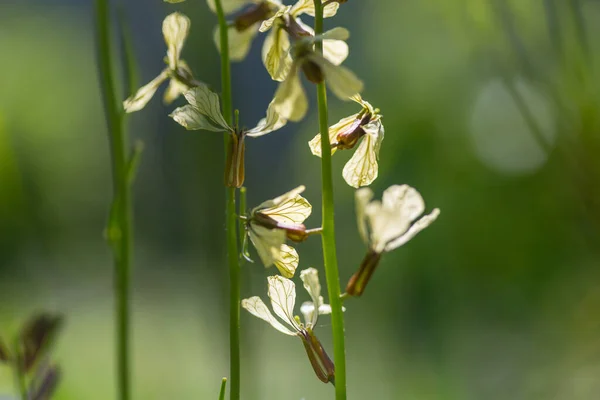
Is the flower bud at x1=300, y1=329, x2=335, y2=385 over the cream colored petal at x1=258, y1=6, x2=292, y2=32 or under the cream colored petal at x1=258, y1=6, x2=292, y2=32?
under

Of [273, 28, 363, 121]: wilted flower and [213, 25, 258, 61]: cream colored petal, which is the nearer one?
[273, 28, 363, 121]: wilted flower

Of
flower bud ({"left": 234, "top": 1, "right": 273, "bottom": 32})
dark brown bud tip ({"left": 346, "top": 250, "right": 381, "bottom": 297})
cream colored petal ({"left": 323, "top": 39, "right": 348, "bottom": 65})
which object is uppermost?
flower bud ({"left": 234, "top": 1, "right": 273, "bottom": 32})

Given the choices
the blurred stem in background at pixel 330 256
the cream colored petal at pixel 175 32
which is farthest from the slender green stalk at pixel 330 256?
the cream colored petal at pixel 175 32

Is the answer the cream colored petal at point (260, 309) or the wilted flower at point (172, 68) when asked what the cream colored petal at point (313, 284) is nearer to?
the cream colored petal at point (260, 309)

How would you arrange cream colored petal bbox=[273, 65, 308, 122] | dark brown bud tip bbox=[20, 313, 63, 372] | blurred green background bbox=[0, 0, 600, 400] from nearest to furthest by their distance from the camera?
cream colored petal bbox=[273, 65, 308, 122] → dark brown bud tip bbox=[20, 313, 63, 372] → blurred green background bbox=[0, 0, 600, 400]

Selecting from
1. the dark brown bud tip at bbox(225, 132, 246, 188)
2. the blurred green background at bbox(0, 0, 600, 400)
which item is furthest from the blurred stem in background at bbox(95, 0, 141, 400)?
the blurred green background at bbox(0, 0, 600, 400)

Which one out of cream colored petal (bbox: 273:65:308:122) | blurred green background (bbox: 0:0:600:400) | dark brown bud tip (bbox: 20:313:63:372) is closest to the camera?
cream colored petal (bbox: 273:65:308:122)

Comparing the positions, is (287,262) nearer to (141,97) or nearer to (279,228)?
(279,228)

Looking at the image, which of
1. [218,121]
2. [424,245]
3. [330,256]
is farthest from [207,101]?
[424,245]

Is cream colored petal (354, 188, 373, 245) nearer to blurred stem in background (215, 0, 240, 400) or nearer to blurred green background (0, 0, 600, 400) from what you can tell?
blurred stem in background (215, 0, 240, 400)
